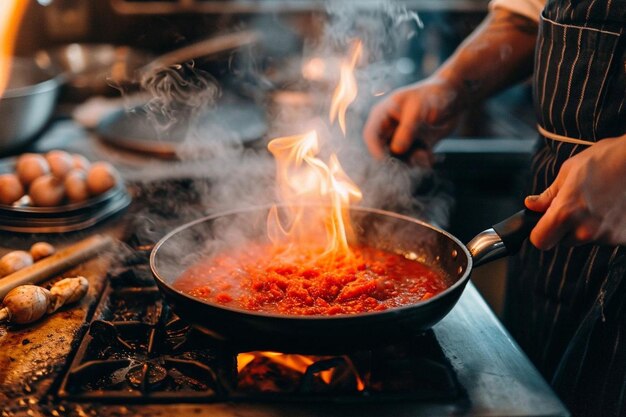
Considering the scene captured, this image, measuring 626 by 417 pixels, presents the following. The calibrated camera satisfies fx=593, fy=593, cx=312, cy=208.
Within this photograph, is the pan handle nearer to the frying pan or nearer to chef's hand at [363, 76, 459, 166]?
the frying pan

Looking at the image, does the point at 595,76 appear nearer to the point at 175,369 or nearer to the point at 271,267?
the point at 271,267

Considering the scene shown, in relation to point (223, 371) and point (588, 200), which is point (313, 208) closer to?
point (223, 371)

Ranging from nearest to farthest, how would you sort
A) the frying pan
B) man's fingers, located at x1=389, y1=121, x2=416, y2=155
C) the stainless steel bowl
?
the frying pan < man's fingers, located at x1=389, y1=121, x2=416, y2=155 < the stainless steel bowl

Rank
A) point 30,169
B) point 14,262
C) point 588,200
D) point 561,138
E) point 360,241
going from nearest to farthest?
point 588,200, point 14,262, point 561,138, point 360,241, point 30,169

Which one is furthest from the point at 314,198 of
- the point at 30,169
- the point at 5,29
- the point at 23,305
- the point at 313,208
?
the point at 5,29

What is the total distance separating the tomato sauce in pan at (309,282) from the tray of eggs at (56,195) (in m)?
0.72

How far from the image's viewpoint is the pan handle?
151 cm

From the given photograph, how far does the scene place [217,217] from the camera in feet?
6.20

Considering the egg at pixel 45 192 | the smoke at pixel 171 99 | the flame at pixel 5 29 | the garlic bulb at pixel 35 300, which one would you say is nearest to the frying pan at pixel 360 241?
the garlic bulb at pixel 35 300

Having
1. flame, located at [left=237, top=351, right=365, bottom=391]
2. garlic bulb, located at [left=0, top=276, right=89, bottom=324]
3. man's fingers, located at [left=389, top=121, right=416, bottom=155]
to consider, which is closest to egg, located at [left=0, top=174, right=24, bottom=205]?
garlic bulb, located at [left=0, top=276, right=89, bottom=324]

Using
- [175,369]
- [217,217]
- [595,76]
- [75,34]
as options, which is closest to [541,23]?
[595,76]

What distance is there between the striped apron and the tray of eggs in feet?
5.42

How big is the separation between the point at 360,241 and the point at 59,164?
1.28m

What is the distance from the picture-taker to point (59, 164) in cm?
242
